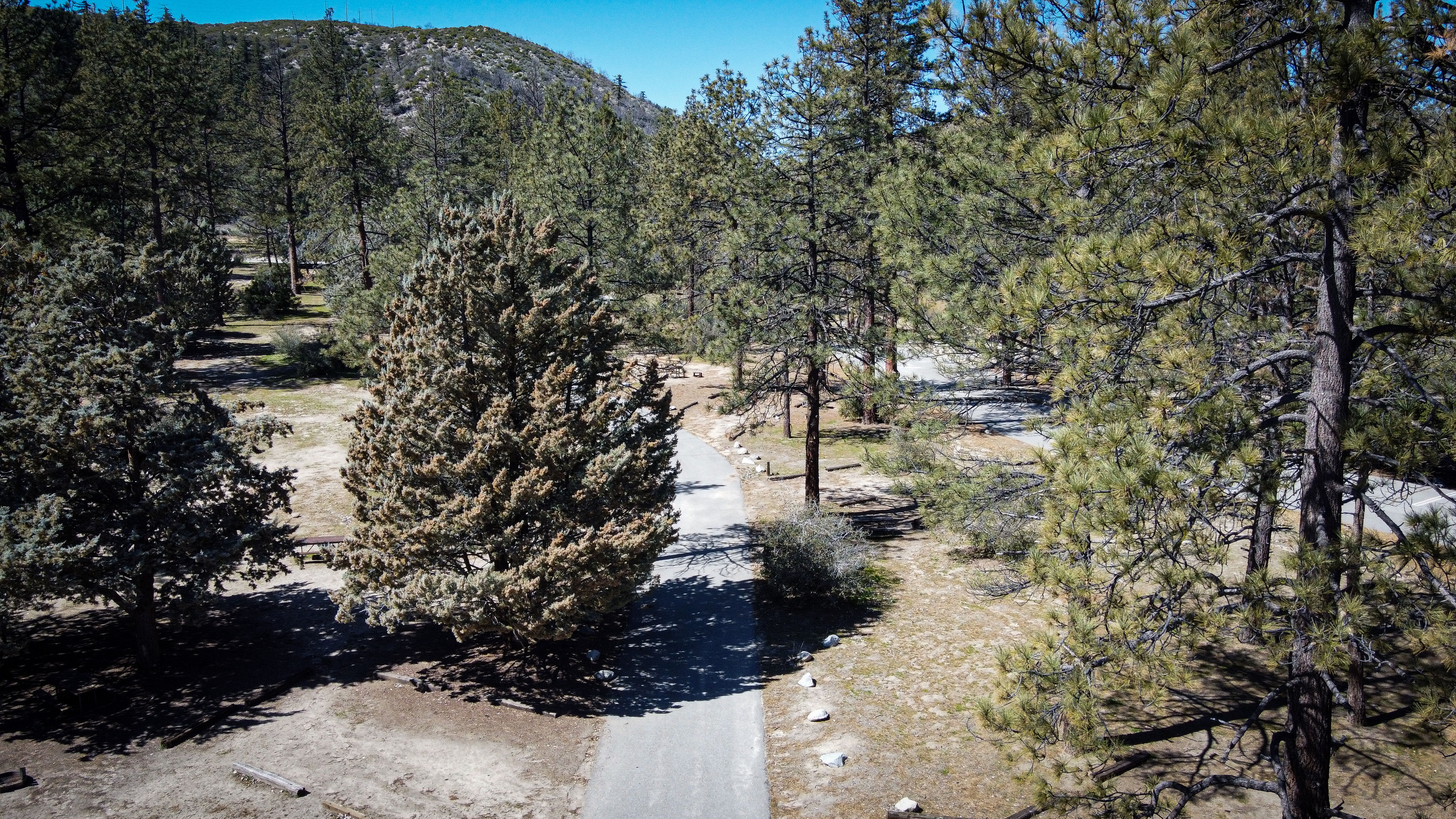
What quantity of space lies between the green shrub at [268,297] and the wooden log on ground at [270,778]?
38.6 meters

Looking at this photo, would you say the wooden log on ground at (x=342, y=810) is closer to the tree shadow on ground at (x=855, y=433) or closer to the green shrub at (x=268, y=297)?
the tree shadow on ground at (x=855, y=433)

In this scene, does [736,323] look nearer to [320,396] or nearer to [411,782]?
[411,782]

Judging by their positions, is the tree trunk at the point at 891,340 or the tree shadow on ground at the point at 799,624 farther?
the tree trunk at the point at 891,340

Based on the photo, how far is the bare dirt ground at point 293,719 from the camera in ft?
28.3

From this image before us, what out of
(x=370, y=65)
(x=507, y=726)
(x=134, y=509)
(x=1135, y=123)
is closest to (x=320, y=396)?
(x=134, y=509)

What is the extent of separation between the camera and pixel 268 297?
135ft

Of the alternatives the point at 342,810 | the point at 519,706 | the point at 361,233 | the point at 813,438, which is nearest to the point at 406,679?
the point at 519,706

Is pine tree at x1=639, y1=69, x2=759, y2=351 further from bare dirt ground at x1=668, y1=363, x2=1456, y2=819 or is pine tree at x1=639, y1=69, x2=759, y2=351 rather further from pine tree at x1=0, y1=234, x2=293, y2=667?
pine tree at x1=0, y1=234, x2=293, y2=667

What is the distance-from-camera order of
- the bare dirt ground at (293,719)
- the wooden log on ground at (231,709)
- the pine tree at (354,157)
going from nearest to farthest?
1. the bare dirt ground at (293,719)
2. the wooden log on ground at (231,709)
3. the pine tree at (354,157)

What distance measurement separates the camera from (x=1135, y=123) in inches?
219

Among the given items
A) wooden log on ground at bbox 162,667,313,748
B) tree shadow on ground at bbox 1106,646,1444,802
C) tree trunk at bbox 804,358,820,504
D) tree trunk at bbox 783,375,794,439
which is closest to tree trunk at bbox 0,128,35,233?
Answer: wooden log on ground at bbox 162,667,313,748

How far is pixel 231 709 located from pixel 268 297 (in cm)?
3712

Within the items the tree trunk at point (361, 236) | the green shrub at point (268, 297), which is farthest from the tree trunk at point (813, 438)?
the green shrub at point (268, 297)

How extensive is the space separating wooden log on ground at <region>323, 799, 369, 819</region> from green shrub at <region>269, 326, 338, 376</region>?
24819 mm
